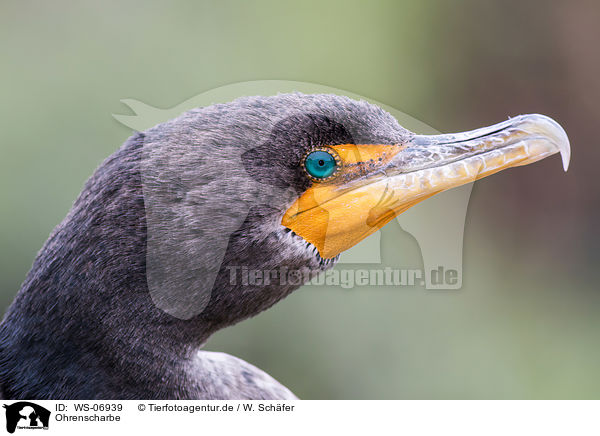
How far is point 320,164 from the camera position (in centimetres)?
303

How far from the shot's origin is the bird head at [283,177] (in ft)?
9.48

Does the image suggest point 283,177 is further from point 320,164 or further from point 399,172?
point 399,172

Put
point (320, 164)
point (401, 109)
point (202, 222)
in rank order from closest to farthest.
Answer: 1. point (202, 222)
2. point (320, 164)
3. point (401, 109)

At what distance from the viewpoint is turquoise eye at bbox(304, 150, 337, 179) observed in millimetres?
2998

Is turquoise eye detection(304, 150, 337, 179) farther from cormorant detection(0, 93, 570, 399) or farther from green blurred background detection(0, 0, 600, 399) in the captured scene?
green blurred background detection(0, 0, 600, 399)

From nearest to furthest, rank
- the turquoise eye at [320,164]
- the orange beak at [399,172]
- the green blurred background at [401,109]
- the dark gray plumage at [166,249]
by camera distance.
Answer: the dark gray plumage at [166,249] → the turquoise eye at [320,164] → the orange beak at [399,172] → the green blurred background at [401,109]

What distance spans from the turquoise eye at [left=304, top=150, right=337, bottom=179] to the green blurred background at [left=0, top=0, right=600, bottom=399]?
1.28m

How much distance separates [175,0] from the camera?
17.9 ft
